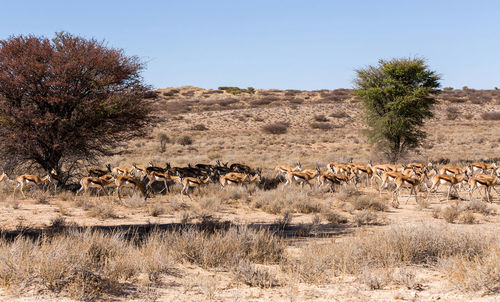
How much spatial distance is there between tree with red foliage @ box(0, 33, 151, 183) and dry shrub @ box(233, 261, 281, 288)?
11.1 metres

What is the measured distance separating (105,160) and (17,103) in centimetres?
1272

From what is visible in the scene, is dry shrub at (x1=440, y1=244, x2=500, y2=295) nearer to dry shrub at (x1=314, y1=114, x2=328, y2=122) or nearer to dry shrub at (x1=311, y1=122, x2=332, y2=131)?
dry shrub at (x1=311, y1=122, x2=332, y2=131)

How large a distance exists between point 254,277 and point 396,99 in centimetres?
2287

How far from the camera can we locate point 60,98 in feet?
51.4

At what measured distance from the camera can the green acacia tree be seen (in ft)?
89.1

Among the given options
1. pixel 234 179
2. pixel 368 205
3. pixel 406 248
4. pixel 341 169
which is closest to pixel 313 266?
pixel 406 248

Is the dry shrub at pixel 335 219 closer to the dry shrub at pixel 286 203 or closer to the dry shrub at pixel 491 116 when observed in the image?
the dry shrub at pixel 286 203

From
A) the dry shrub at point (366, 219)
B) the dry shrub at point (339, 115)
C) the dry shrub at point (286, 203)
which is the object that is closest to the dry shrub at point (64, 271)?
the dry shrub at point (366, 219)

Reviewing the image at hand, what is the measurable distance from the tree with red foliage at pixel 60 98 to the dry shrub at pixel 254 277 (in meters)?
11.1

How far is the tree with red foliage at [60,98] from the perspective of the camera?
607 inches

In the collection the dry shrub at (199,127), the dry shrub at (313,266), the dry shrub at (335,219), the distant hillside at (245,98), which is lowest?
the dry shrub at (335,219)

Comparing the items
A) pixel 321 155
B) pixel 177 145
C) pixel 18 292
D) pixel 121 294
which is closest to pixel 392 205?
pixel 121 294

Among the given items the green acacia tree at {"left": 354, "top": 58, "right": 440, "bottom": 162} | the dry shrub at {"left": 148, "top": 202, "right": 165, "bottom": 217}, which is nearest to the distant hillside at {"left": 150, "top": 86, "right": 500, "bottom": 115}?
the green acacia tree at {"left": 354, "top": 58, "right": 440, "bottom": 162}

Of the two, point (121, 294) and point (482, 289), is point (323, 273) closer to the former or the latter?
point (482, 289)
